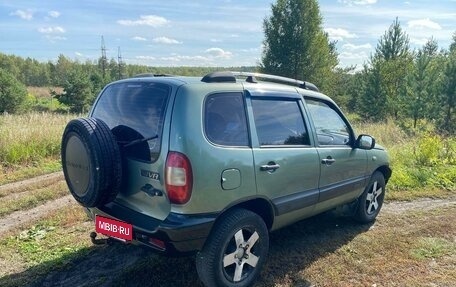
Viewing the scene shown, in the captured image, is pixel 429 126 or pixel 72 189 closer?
pixel 72 189

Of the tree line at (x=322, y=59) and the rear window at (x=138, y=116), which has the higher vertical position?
the tree line at (x=322, y=59)

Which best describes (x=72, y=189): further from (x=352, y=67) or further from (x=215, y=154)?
(x=352, y=67)

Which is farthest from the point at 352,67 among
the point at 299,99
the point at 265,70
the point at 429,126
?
the point at 299,99

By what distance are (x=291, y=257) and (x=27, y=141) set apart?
7.68m

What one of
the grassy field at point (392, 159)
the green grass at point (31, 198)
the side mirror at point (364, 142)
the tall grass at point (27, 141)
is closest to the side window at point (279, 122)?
the side mirror at point (364, 142)

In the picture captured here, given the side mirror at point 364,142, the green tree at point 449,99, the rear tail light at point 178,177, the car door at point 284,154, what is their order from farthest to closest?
the green tree at point 449,99
the side mirror at point 364,142
the car door at point 284,154
the rear tail light at point 178,177

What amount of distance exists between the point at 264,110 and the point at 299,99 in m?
0.62

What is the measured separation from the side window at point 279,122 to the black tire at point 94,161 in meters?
1.25

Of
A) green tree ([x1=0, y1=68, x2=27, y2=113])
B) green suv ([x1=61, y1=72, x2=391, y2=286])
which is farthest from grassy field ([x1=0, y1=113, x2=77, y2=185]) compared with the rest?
green tree ([x1=0, y1=68, x2=27, y2=113])

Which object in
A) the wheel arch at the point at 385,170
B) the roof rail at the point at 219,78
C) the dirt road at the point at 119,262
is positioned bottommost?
the dirt road at the point at 119,262

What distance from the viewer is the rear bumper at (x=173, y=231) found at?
8.37ft

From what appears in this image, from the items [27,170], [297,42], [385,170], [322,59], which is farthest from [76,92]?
[385,170]

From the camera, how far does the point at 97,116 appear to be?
3.25m

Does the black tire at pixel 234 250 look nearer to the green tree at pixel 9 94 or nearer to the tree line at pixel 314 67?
the tree line at pixel 314 67
